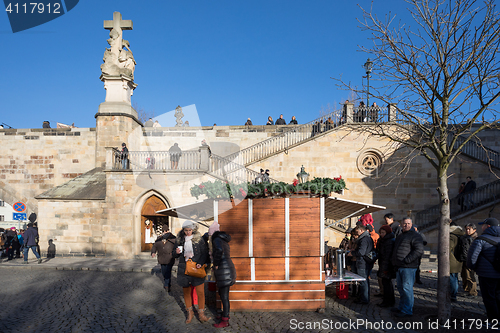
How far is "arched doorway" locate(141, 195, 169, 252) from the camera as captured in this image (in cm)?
1509

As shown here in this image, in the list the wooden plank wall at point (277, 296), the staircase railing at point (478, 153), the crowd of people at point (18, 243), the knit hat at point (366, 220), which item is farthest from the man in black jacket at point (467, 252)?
the crowd of people at point (18, 243)

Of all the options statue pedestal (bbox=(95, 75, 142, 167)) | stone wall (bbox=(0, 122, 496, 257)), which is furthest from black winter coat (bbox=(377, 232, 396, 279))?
statue pedestal (bbox=(95, 75, 142, 167))

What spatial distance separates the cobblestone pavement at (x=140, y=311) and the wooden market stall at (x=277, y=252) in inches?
11.3

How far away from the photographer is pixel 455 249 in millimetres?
7285

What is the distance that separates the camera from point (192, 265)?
222 inches

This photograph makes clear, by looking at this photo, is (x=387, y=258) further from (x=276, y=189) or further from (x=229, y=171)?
(x=229, y=171)

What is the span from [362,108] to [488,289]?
39.5 feet

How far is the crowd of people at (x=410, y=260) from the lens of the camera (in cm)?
516

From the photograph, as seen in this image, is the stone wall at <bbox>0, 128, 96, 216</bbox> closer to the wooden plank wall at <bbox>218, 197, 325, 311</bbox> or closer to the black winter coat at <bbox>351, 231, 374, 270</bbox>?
the wooden plank wall at <bbox>218, 197, 325, 311</bbox>

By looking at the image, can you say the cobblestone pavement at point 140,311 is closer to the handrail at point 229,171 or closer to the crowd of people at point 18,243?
the crowd of people at point 18,243

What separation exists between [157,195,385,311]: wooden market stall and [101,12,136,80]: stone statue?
1373 centimetres

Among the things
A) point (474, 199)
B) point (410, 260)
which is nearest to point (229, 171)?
point (410, 260)

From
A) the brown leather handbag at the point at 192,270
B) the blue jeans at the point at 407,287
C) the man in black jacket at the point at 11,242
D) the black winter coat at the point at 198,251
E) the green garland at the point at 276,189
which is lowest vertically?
the man in black jacket at the point at 11,242

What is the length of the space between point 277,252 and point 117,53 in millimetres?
15255
